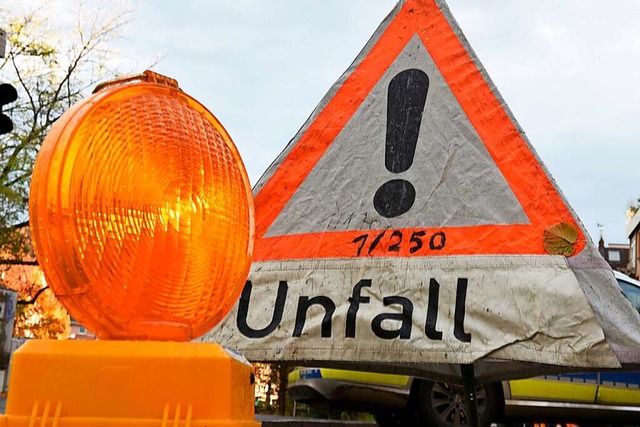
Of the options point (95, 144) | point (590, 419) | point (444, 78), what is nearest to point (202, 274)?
point (95, 144)

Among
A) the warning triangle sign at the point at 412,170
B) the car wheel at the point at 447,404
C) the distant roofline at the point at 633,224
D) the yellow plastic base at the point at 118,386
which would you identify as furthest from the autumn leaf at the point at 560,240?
the distant roofline at the point at 633,224

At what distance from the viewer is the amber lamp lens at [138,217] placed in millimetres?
1018

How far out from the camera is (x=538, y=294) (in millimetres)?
2465

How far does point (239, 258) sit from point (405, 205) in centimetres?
168

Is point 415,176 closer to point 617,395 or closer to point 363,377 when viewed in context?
point 363,377

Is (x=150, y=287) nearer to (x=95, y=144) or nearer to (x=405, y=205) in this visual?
(x=95, y=144)

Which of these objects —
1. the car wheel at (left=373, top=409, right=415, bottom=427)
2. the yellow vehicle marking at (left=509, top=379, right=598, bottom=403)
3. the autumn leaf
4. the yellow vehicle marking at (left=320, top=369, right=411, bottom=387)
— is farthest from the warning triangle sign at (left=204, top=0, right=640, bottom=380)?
the yellow vehicle marking at (left=509, top=379, right=598, bottom=403)

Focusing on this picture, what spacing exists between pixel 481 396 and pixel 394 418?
96 centimetres

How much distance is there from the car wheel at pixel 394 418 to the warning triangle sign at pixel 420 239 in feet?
16.5

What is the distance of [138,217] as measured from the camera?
105 cm

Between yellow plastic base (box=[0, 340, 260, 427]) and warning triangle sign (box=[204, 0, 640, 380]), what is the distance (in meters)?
1.61

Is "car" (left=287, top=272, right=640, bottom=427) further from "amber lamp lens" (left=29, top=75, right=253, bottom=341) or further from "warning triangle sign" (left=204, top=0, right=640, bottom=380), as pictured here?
"amber lamp lens" (left=29, top=75, right=253, bottom=341)

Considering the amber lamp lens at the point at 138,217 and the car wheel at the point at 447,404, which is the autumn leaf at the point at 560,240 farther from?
the car wheel at the point at 447,404

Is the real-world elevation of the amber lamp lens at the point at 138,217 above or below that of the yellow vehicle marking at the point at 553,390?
below
